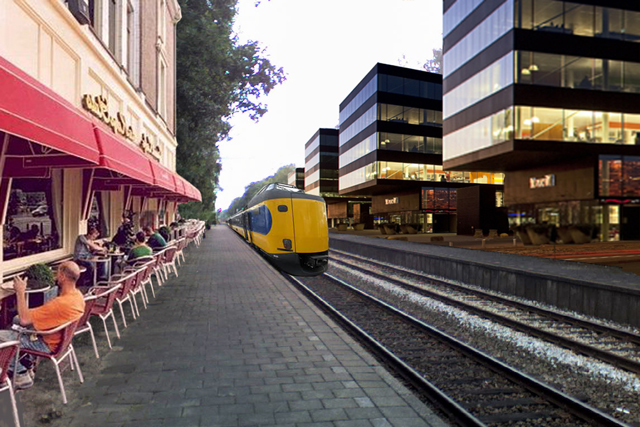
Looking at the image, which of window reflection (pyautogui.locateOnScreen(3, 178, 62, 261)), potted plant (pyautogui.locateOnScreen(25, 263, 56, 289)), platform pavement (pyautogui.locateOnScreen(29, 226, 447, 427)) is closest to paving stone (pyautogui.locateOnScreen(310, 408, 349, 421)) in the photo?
platform pavement (pyautogui.locateOnScreen(29, 226, 447, 427))

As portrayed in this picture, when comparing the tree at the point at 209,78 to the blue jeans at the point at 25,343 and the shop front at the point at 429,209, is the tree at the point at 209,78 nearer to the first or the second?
the shop front at the point at 429,209

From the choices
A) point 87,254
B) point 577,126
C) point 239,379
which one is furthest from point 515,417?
point 577,126

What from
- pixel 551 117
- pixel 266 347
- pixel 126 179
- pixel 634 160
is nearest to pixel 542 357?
pixel 266 347

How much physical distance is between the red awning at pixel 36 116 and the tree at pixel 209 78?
23.6 m

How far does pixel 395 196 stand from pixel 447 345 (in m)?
45.6

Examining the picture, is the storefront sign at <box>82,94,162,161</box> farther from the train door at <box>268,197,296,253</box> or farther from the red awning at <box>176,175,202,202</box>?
the train door at <box>268,197,296,253</box>

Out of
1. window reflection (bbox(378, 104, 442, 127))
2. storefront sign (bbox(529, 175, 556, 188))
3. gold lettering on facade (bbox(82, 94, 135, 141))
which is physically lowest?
storefront sign (bbox(529, 175, 556, 188))

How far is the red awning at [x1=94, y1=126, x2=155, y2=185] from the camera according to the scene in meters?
6.01

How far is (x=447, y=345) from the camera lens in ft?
21.6

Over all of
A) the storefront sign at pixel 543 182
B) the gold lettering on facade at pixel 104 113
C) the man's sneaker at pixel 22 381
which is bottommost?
the man's sneaker at pixel 22 381

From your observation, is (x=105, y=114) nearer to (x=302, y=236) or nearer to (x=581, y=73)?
(x=302, y=236)

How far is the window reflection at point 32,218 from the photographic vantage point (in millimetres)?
7324

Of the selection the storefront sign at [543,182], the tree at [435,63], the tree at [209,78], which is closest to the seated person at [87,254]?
the tree at [209,78]

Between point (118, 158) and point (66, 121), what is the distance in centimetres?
208
